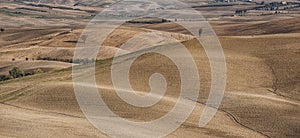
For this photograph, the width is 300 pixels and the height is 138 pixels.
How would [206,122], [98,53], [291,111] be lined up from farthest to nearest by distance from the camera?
[98,53] < [291,111] < [206,122]

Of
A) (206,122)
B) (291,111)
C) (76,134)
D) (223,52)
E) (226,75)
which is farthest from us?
(223,52)

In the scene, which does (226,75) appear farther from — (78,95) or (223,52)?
(78,95)

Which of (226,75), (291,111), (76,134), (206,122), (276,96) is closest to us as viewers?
(76,134)

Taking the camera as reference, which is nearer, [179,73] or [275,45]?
[179,73]

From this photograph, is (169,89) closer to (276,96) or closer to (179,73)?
(179,73)

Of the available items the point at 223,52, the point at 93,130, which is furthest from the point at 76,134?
the point at 223,52

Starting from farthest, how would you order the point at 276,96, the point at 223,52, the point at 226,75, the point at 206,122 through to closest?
1. the point at 223,52
2. the point at 226,75
3. the point at 276,96
4. the point at 206,122

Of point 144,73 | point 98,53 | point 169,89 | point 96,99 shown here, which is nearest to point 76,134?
point 96,99

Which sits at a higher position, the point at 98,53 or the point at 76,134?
the point at 76,134

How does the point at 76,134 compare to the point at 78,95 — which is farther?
the point at 78,95
